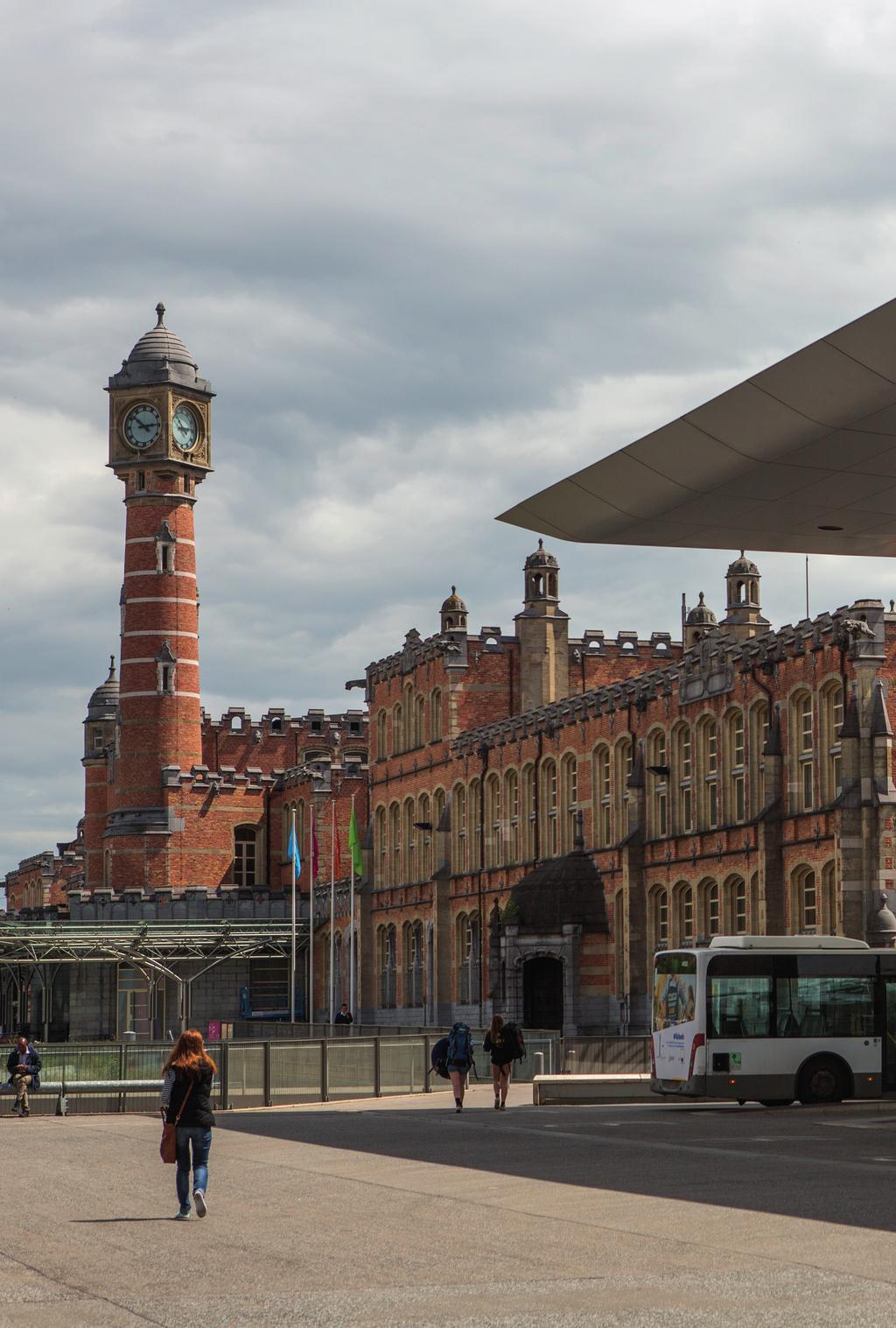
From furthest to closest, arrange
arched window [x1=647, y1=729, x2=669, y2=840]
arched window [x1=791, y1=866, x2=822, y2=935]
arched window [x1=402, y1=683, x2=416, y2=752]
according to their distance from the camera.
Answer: arched window [x1=402, y1=683, x2=416, y2=752] < arched window [x1=647, y1=729, x2=669, y2=840] < arched window [x1=791, y1=866, x2=822, y2=935]

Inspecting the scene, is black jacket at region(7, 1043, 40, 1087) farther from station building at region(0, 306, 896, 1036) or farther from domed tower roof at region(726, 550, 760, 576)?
domed tower roof at region(726, 550, 760, 576)

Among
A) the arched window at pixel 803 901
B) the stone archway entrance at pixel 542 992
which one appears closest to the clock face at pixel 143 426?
the stone archway entrance at pixel 542 992

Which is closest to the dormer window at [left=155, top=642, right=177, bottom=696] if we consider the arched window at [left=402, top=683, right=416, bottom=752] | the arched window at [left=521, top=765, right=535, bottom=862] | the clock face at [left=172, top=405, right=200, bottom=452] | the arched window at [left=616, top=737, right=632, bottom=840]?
the clock face at [left=172, top=405, right=200, bottom=452]

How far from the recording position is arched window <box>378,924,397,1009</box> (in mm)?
76125

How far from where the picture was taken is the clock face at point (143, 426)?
91750 mm

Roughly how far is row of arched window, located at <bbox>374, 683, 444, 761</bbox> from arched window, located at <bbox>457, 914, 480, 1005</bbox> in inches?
267

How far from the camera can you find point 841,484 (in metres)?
28.2

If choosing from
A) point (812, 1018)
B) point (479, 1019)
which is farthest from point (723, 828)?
point (812, 1018)

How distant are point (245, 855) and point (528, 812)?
102ft

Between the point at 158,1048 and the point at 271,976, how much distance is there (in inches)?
2043

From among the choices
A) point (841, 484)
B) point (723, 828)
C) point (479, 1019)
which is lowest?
point (479, 1019)

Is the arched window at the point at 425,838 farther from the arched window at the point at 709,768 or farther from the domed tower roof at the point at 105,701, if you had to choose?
the domed tower roof at the point at 105,701

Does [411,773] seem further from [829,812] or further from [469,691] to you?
[829,812]

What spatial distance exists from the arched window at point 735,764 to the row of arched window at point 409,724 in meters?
20.1
